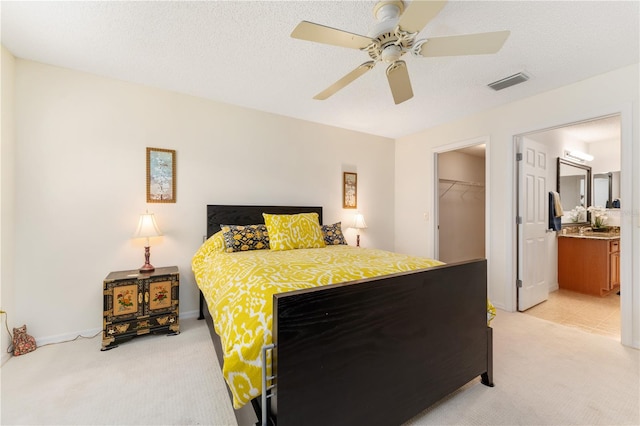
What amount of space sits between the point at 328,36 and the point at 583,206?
527 centimetres

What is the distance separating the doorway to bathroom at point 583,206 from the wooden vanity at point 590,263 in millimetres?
73

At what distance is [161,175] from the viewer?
9.37 ft

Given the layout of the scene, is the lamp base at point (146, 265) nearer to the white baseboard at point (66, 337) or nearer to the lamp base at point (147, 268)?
the lamp base at point (147, 268)

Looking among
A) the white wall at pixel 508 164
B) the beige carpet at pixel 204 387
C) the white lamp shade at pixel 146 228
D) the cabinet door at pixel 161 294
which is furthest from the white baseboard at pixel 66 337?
the white wall at pixel 508 164

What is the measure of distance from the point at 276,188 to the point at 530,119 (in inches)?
120

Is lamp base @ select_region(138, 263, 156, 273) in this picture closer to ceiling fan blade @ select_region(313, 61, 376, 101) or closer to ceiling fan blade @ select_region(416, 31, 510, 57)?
ceiling fan blade @ select_region(313, 61, 376, 101)

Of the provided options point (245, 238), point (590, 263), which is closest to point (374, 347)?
point (245, 238)

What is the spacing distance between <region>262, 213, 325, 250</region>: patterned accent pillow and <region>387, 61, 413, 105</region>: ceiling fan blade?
1.58 meters

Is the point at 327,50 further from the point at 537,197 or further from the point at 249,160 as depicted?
the point at 537,197

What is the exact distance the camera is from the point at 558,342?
95.0 inches

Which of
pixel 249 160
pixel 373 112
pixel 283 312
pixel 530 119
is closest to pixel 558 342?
pixel 530 119

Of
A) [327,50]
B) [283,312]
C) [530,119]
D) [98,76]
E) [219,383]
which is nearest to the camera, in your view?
[283,312]

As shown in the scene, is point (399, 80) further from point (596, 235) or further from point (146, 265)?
point (596, 235)

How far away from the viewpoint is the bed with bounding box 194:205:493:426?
104 cm
